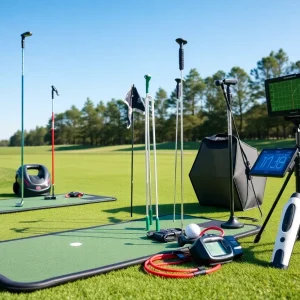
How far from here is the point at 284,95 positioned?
516 cm

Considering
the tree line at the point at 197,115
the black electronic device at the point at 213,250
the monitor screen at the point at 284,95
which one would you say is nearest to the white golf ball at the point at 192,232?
the black electronic device at the point at 213,250

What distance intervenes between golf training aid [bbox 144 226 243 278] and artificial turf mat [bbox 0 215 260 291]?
9.4 inches

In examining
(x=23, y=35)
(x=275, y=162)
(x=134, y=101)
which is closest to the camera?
(x=275, y=162)

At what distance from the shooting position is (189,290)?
354 cm

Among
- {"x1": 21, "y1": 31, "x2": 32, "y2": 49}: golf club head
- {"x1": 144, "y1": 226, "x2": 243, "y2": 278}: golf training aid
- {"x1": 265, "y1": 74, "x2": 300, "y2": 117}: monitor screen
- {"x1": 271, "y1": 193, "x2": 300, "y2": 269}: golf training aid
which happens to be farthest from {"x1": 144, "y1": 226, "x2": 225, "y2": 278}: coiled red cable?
{"x1": 21, "y1": 31, "x2": 32, "y2": 49}: golf club head

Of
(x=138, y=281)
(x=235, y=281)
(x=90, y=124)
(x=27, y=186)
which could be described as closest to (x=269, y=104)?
(x=235, y=281)

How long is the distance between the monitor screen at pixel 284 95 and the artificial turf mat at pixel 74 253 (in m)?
1.71

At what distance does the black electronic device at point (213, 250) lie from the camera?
4.23m

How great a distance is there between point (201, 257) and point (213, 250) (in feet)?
0.56

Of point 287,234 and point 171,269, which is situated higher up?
point 287,234

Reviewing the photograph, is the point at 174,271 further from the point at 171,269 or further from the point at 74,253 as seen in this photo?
the point at 74,253

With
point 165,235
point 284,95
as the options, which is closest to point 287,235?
point 165,235

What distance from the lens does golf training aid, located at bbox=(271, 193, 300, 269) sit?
418 cm

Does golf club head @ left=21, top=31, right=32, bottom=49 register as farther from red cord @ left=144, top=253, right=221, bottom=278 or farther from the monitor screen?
red cord @ left=144, top=253, right=221, bottom=278
